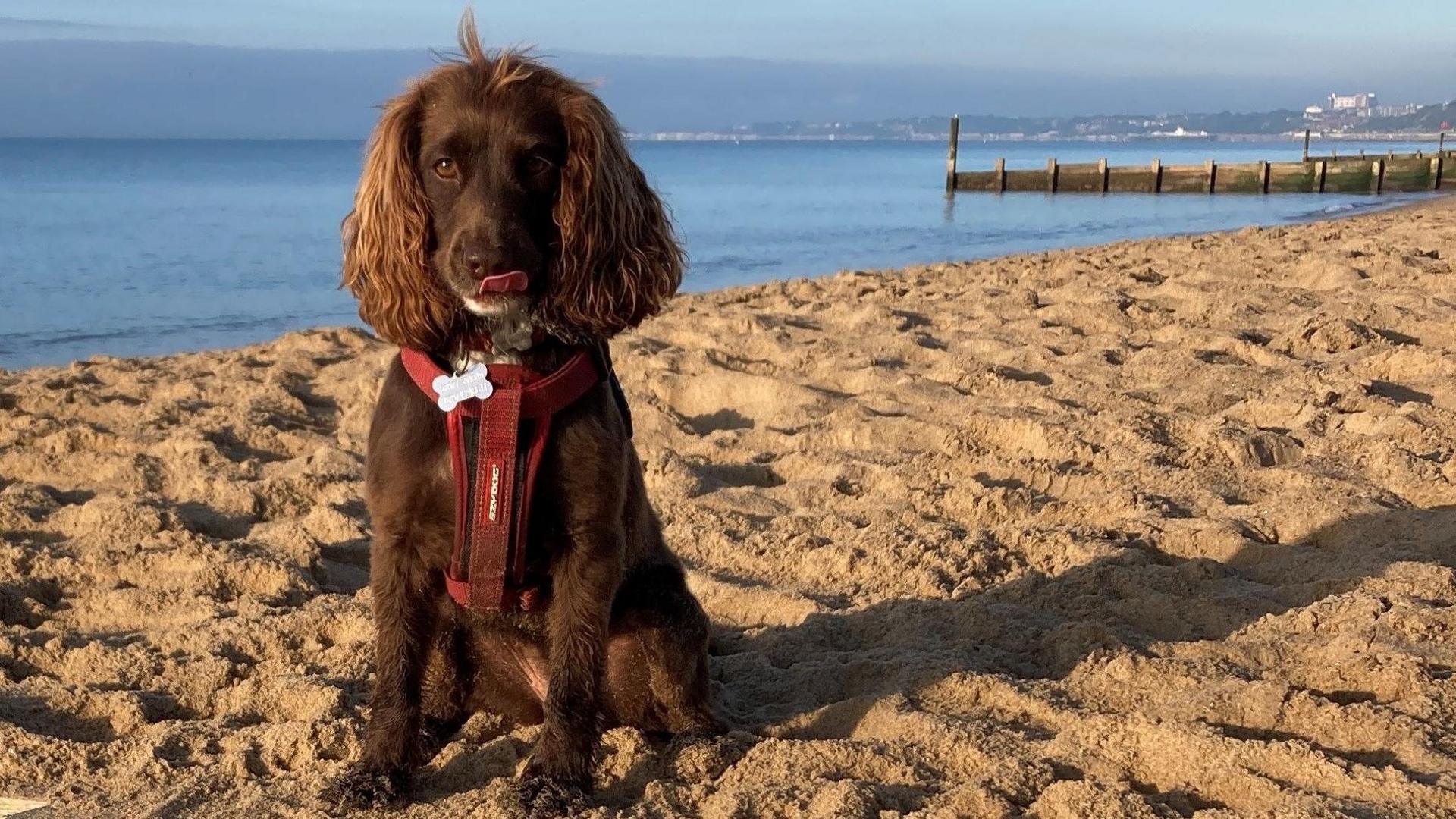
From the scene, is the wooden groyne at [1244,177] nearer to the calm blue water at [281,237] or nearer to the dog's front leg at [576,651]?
the calm blue water at [281,237]

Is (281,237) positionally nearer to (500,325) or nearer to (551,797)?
(500,325)

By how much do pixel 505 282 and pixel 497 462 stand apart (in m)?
0.39

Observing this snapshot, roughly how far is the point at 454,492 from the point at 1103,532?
267 centimetres

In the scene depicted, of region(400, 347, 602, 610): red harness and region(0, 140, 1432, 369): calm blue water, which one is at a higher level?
region(400, 347, 602, 610): red harness

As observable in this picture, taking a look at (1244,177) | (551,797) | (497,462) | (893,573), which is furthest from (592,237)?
(1244,177)

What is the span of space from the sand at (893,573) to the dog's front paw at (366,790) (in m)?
0.10

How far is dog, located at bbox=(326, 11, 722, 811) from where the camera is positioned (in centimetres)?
278

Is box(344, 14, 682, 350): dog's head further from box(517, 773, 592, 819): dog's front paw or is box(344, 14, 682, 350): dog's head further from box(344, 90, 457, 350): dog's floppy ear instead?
box(517, 773, 592, 819): dog's front paw

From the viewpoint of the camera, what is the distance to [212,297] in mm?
15406

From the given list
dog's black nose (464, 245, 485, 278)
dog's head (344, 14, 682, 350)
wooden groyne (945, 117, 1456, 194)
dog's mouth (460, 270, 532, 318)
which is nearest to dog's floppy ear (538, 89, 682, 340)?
dog's head (344, 14, 682, 350)

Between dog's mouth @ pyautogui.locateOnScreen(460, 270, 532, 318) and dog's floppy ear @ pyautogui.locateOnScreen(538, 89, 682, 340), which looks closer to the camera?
dog's mouth @ pyautogui.locateOnScreen(460, 270, 532, 318)

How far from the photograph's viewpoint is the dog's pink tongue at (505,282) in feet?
8.77

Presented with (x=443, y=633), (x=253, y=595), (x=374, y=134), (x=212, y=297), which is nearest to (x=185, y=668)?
(x=253, y=595)

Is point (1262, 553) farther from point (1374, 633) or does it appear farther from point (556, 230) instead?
point (556, 230)
